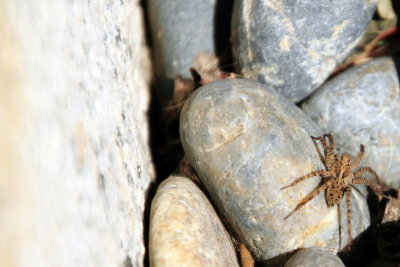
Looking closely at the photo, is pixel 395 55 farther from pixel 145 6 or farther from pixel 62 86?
pixel 62 86

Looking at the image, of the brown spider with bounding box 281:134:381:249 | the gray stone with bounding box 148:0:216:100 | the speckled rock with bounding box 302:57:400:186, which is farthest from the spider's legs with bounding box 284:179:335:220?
the gray stone with bounding box 148:0:216:100

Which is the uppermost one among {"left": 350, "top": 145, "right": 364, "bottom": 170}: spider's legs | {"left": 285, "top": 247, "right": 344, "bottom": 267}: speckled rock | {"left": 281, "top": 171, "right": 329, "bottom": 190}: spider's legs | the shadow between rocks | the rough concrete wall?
the rough concrete wall

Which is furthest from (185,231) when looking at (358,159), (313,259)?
(358,159)

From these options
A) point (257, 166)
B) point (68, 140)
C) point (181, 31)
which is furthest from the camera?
point (181, 31)

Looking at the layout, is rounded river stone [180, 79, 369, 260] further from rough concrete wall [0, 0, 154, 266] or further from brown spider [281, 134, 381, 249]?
rough concrete wall [0, 0, 154, 266]

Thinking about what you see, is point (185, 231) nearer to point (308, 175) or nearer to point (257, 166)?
point (257, 166)

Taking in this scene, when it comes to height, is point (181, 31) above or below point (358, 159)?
above

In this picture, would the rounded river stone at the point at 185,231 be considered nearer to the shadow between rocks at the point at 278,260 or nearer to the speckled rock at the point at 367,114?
the shadow between rocks at the point at 278,260
